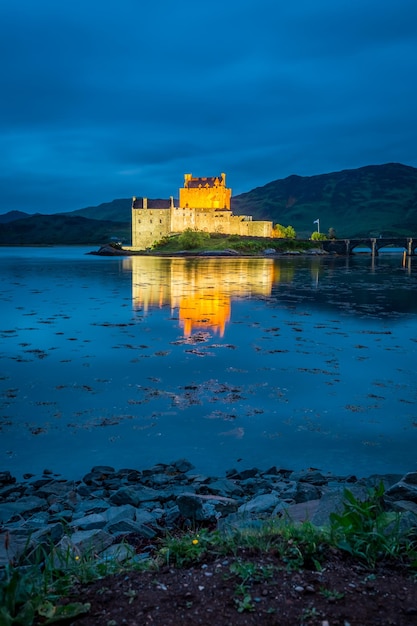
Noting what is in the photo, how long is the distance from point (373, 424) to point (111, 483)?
20.0ft

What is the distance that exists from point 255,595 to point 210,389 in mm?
10267

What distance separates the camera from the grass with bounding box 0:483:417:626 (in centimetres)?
393

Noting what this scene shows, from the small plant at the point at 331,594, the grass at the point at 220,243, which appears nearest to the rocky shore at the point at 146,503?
Result: the small plant at the point at 331,594

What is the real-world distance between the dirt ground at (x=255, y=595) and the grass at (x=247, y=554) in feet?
0.12

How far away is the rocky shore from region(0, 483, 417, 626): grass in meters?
0.21

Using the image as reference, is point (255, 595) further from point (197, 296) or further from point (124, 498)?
point (197, 296)

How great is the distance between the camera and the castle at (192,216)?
442 feet

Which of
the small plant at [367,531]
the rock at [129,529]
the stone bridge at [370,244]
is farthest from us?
the stone bridge at [370,244]

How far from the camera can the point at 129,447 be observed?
10.1 m

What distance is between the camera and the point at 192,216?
134875mm

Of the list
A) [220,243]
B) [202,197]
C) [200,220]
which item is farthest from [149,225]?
[220,243]

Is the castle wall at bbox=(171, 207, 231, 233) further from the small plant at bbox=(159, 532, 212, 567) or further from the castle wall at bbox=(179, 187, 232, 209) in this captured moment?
the small plant at bbox=(159, 532, 212, 567)

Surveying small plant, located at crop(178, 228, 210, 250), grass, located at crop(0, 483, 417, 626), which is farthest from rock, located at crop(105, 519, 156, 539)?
small plant, located at crop(178, 228, 210, 250)

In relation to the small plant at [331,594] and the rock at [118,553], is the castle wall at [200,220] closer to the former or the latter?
the rock at [118,553]
